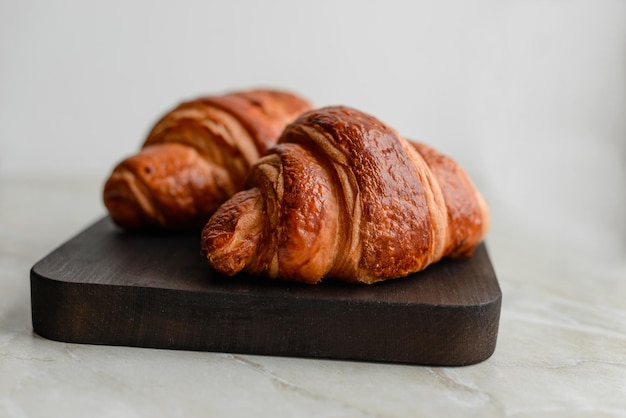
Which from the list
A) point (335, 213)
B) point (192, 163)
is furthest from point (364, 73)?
point (335, 213)

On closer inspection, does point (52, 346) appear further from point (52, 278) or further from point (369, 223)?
point (369, 223)

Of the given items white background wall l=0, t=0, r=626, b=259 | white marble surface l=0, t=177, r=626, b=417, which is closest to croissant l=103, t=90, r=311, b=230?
white marble surface l=0, t=177, r=626, b=417

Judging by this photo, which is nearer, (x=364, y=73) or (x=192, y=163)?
(x=192, y=163)

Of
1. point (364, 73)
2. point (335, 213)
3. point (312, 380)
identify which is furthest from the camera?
point (364, 73)

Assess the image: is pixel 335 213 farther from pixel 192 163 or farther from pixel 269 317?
pixel 192 163

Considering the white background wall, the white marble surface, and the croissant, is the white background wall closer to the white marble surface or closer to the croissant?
the croissant

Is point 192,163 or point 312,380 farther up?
point 192,163

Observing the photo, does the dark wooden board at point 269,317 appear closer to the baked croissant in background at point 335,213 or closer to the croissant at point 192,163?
the baked croissant in background at point 335,213
